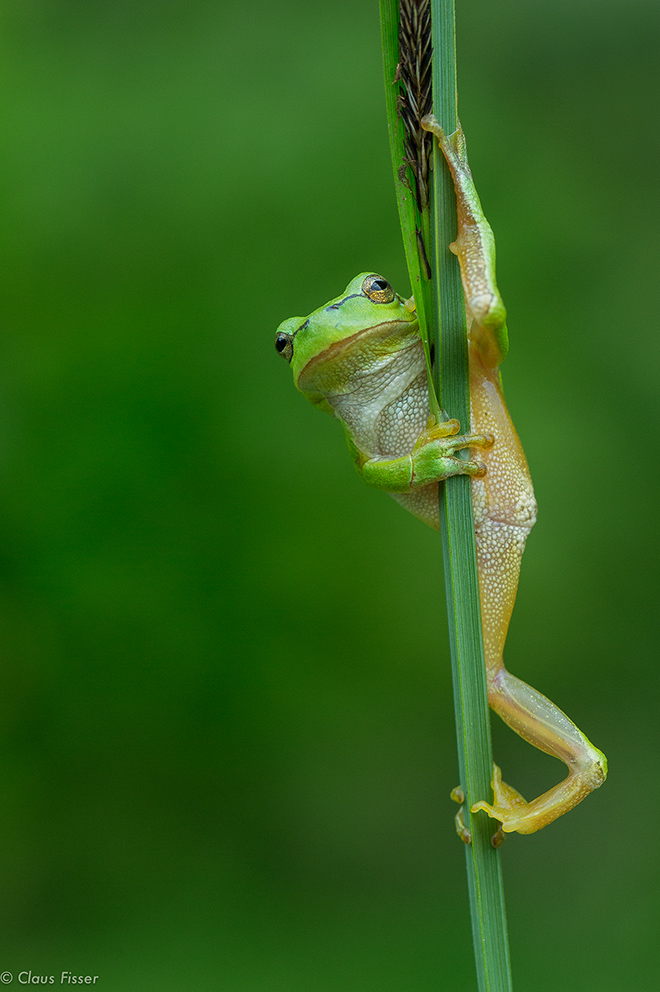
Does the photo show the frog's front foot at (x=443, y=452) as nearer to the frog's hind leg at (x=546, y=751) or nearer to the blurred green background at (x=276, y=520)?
the frog's hind leg at (x=546, y=751)

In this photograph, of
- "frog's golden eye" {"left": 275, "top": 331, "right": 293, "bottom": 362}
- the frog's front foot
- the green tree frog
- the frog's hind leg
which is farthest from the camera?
"frog's golden eye" {"left": 275, "top": 331, "right": 293, "bottom": 362}

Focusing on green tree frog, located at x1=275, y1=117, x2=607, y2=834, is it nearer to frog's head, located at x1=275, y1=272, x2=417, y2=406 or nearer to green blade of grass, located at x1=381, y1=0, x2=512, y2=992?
frog's head, located at x1=275, y1=272, x2=417, y2=406

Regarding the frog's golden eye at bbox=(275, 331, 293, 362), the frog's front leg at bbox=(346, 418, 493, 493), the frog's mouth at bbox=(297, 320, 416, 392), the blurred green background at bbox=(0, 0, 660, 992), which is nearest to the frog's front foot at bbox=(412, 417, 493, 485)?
the frog's front leg at bbox=(346, 418, 493, 493)

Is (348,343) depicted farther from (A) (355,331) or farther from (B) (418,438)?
(B) (418,438)

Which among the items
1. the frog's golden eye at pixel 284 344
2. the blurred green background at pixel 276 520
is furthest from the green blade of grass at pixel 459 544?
the blurred green background at pixel 276 520

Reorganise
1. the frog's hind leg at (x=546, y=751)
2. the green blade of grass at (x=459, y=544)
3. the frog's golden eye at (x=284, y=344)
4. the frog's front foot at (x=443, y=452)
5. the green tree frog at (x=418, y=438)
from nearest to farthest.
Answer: the green blade of grass at (x=459, y=544)
the frog's front foot at (x=443, y=452)
the frog's hind leg at (x=546, y=751)
the green tree frog at (x=418, y=438)
the frog's golden eye at (x=284, y=344)

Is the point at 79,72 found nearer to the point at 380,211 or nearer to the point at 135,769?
the point at 380,211
